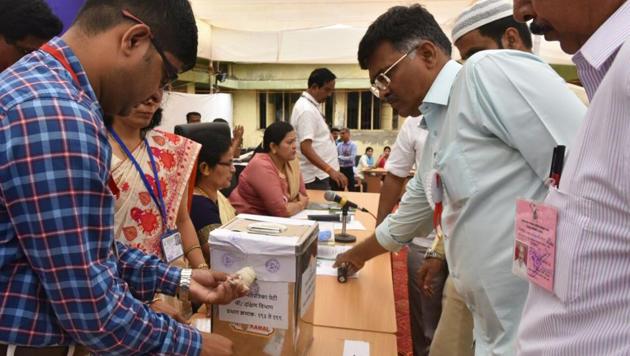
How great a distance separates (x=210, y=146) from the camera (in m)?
1.88

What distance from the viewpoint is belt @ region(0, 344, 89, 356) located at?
63 centimetres

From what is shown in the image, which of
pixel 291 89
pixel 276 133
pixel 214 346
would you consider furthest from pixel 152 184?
pixel 291 89

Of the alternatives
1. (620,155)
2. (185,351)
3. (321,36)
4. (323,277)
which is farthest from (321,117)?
(620,155)

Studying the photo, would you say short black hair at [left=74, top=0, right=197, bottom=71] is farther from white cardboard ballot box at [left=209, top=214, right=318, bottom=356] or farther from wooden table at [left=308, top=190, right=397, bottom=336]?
wooden table at [left=308, top=190, right=397, bottom=336]

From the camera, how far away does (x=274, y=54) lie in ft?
14.7

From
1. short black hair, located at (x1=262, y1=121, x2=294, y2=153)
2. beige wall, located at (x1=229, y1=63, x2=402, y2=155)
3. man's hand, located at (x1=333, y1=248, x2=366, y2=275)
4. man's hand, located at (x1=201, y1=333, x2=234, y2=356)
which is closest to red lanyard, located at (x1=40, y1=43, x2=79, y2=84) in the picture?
man's hand, located at (x1=201, y1=333, x2=234, y2=356)

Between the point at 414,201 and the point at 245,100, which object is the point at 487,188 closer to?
the point at 414,201

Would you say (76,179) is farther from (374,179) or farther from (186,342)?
(374,179)

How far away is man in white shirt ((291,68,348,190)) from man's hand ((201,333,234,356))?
8.83ft

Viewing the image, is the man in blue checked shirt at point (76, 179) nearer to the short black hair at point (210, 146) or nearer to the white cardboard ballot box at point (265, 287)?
the white cardboard ballot box at point (265, 287)

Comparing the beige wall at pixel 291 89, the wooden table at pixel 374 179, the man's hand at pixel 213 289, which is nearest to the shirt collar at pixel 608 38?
the man's hand at pixel 213 289

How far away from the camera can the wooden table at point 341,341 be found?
1.20 metres

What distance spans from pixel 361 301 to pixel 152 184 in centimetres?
83

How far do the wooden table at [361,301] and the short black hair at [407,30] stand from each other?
0.87 meters
